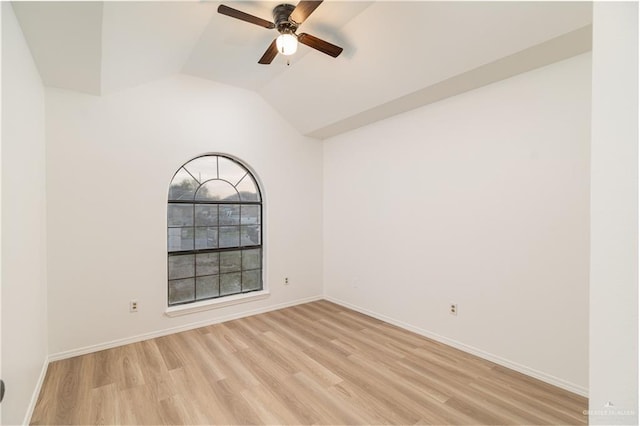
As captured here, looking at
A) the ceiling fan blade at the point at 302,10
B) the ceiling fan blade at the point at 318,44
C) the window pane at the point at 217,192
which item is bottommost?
the window pane at the point at 217,192

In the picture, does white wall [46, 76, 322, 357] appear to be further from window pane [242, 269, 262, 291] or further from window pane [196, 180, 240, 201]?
window pane [196, 180, 240, 201]

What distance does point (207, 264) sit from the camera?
380 cm

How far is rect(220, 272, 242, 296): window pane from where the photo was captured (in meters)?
3.92

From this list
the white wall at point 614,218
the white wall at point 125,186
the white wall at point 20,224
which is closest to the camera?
the white wall at point 614,218

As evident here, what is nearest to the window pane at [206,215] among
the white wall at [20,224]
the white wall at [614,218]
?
the white wall at [20,224]

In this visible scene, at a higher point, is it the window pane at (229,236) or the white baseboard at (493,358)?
the window pane at (229,236)

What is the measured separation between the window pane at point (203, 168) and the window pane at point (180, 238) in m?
0.67

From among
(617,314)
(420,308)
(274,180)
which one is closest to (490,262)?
(420,308)

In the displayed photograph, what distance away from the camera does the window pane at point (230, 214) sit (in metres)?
3.93

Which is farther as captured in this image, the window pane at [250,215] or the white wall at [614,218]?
the window pane at [250,215]

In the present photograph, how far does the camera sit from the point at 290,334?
3.32m

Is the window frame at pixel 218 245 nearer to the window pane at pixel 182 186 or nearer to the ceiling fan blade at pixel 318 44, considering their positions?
the window pane at pixel 182 186

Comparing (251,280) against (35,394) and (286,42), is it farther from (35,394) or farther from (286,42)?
(286,42)

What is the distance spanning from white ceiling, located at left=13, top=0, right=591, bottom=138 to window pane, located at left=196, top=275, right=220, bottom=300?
7.70ft
